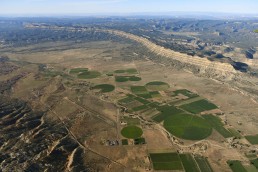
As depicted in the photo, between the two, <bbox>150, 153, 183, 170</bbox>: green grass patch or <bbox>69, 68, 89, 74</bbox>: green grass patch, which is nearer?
<bbox>150, 153, 183, 170</bbox>: green grass patch

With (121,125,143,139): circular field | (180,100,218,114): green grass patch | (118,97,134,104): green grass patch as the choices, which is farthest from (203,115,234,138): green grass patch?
(118,97,134,104): green grass patch

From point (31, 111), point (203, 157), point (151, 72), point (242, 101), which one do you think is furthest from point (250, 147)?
point (151, 72)

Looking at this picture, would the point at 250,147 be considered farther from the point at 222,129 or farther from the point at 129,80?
the point at 129,80

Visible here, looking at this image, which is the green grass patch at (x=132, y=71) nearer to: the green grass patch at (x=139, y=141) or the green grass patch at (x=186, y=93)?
the green grass patch at (x=186, y=93)

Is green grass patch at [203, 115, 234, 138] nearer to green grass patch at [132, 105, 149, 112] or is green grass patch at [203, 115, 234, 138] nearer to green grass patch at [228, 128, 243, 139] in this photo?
green grass patch at [228, 128, 243, 139]

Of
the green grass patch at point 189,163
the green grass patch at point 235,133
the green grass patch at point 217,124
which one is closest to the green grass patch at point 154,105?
the green grass patch at point 217,124
